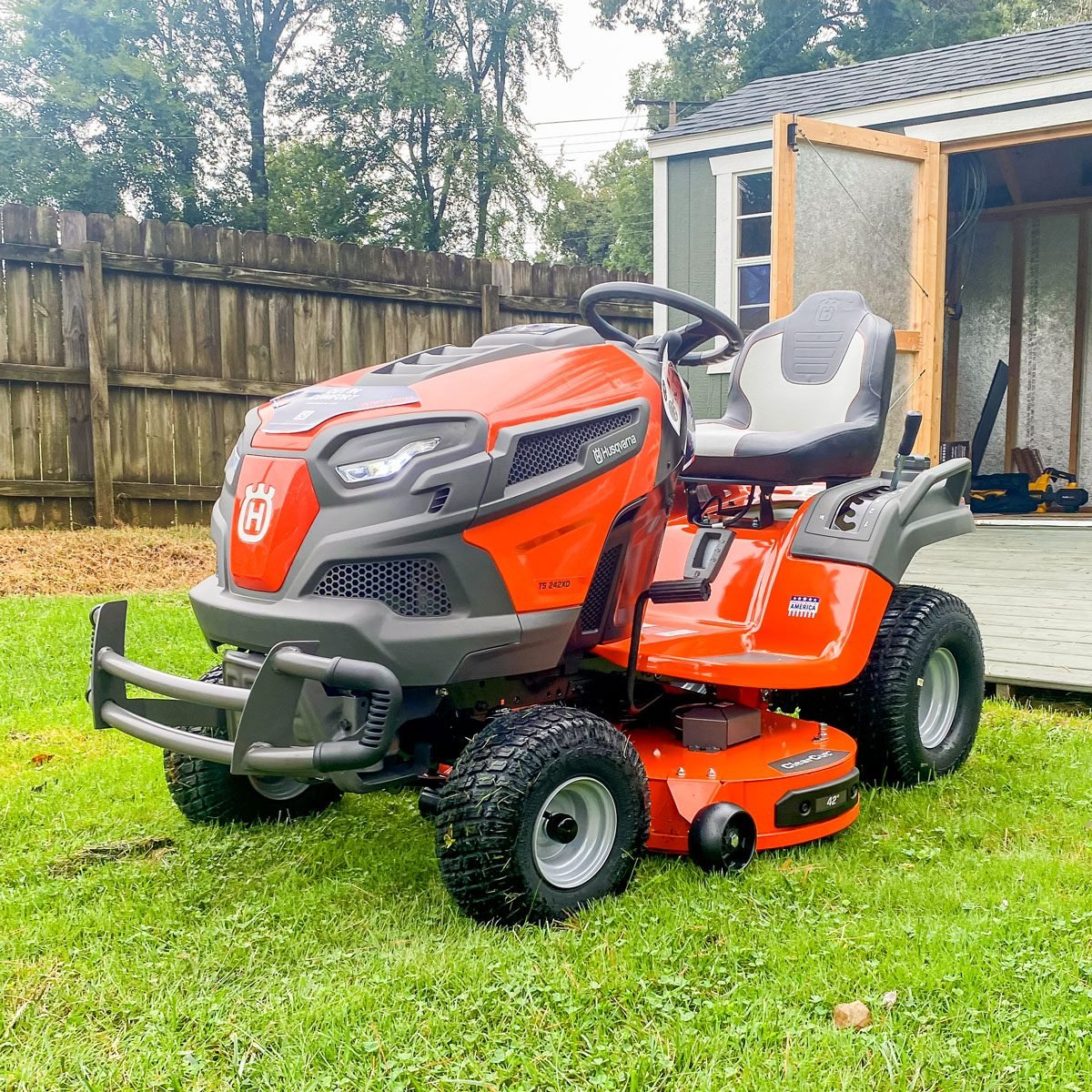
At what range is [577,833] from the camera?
2.71 metres

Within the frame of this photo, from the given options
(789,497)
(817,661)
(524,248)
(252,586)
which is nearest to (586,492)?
(252,586)

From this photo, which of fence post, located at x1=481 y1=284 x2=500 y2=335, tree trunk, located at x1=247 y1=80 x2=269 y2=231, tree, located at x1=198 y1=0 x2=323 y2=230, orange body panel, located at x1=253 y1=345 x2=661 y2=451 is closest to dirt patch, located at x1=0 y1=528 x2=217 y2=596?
fence post, located at x1=481 y1=284 x2=500 y2=335

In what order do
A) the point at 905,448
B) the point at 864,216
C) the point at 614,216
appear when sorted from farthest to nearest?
the point at 614,216 → the point at 864,216 → the point at 905,448

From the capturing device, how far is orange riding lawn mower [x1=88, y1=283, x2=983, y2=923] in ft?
7.89

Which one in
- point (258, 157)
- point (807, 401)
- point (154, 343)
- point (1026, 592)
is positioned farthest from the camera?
point (258, 157)

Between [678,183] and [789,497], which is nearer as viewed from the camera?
[789,497]

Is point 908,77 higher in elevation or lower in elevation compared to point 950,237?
higher

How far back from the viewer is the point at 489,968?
233 cm

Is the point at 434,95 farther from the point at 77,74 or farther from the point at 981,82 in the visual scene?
the point at 981,82

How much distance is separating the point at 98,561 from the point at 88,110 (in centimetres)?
1032

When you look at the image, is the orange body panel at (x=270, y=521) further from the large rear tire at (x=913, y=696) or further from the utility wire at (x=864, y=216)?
the utility wire at (x=864, y=216)

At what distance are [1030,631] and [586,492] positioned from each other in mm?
3390

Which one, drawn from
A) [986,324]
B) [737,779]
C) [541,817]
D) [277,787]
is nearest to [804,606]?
[737,779]

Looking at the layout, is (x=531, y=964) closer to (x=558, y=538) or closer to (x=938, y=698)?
(x=558, y=538)
